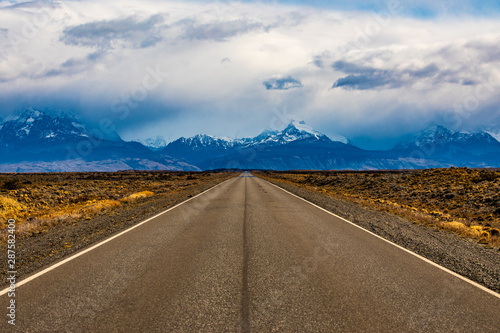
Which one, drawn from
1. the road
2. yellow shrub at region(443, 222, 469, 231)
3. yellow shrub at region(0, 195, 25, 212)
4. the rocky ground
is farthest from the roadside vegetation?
yellow shrub at region(0, 195, 25, 212)

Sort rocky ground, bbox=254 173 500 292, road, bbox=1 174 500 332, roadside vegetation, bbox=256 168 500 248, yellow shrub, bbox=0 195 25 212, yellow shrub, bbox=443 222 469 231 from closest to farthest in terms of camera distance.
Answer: road, bbox=1 174 500 332
rocky ground, bbox=254 173 500 292
yellow shrub, bbox=443 222 469 231
roadside vegetation, bbox=256 168 500 248
yellow shrub, bbox=0 195 25 212

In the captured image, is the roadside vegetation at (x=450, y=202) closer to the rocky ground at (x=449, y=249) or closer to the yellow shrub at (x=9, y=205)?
the rocky ground at (x=449, y=249)

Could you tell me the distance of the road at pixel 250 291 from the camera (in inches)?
170

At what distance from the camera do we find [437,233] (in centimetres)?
1195

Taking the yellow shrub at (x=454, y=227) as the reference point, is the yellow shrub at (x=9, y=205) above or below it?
below

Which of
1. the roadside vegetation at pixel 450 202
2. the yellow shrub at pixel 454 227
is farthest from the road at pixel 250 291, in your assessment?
the roadside vegetation at pixel 450 202

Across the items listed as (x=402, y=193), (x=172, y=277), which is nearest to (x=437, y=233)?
(x=172, y=277)

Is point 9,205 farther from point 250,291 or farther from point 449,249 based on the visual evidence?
point 449,249

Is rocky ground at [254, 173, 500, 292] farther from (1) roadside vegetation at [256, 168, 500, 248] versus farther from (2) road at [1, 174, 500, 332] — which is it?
(1) roadside vegetation at [256, 168, 500, 248]

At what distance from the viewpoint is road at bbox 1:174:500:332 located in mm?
4316

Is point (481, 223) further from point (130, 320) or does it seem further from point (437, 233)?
point (130, 320)

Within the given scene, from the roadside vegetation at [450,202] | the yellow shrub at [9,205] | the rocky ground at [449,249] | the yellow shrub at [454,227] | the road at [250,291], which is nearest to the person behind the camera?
the road at [250,291]

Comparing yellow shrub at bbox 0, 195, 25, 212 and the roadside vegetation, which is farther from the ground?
the roadside vegetation

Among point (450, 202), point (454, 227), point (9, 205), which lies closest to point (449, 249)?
point (454, 227)
